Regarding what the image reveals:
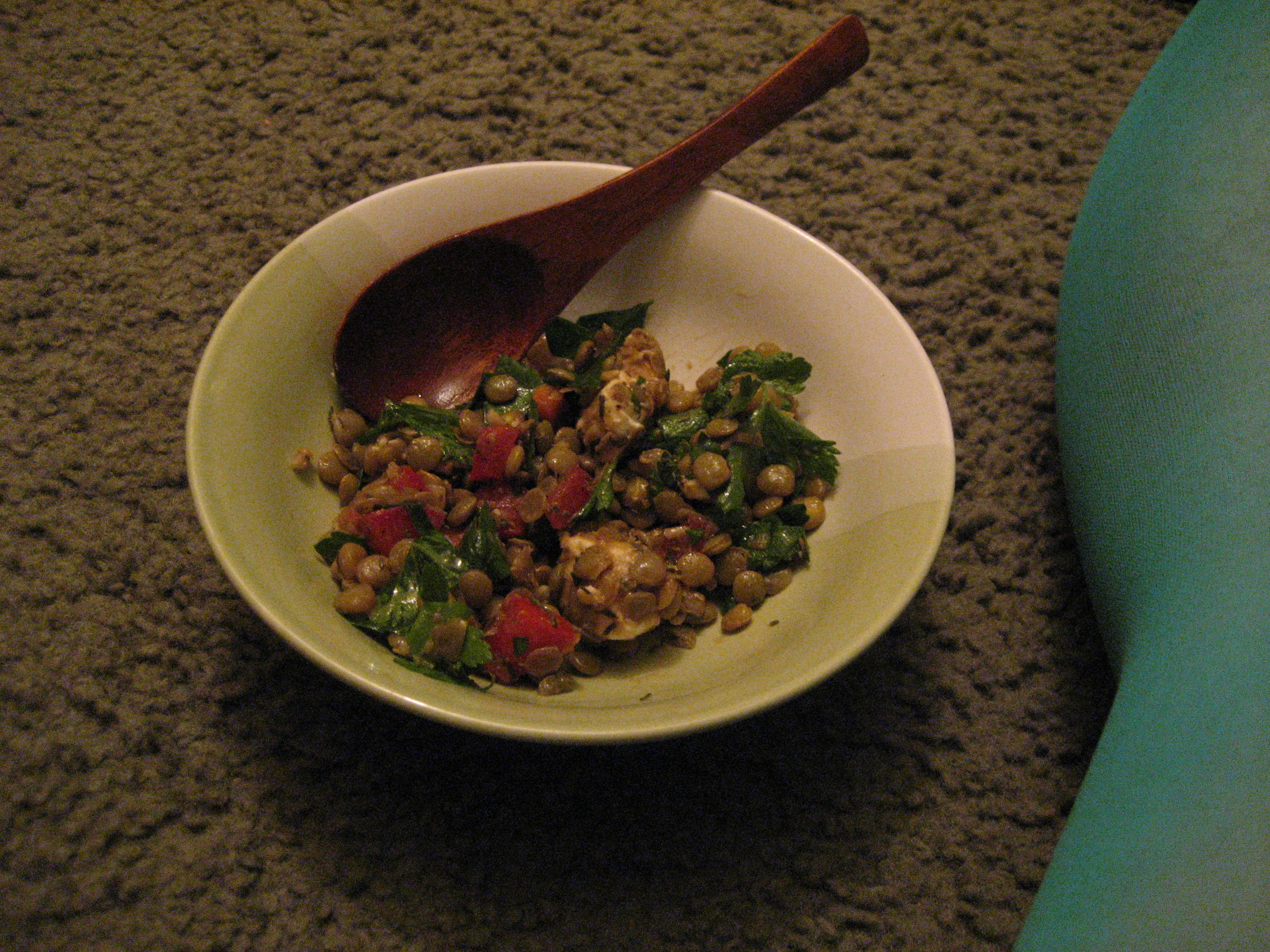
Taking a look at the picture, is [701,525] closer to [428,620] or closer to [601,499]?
[601,499]

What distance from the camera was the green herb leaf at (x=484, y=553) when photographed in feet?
3.78

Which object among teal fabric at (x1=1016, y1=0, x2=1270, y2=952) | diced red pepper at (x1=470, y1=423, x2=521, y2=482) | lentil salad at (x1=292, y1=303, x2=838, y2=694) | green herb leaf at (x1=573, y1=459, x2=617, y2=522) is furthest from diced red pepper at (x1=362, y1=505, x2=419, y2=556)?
teal fabric at (x1=1016, y1=0, x2=1270, y2=952)

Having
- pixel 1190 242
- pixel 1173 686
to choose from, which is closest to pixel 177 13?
pixel 1190 242

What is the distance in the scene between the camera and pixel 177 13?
2.20 meters

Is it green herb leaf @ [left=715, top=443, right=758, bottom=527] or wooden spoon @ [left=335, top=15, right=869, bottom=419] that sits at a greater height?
wooden spoon @ [left=335, top=15, right=869, bottom=419]

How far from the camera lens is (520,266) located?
1366mm

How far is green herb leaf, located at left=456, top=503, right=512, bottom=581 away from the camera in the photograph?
1.15m

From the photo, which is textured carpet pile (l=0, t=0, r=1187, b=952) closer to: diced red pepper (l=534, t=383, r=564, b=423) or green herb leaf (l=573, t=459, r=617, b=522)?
green herb leaf (l=573, t=459, r=617, b=522)

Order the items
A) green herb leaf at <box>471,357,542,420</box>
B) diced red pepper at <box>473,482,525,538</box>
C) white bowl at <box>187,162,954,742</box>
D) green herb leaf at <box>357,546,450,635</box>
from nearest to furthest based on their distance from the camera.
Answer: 1. white bowl at <box>187,162,954,742</box>
2. green herb leaf at <box>357,546,450,635</box>
3. diced red pepper at <box>473,482,525,538</box>
4. green herb leaf at <box>471,357,542,420</box>

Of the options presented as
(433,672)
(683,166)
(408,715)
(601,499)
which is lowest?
(408,715)

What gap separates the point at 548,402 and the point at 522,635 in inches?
14.9

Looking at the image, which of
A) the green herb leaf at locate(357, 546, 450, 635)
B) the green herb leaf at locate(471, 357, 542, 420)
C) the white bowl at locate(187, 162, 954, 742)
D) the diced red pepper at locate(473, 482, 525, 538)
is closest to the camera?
the white bowl at locate(187, 162, 954, 742)

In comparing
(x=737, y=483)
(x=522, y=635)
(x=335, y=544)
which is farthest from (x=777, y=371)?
(x=335, y=544)

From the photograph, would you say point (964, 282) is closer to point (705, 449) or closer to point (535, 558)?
point (705, 449)
